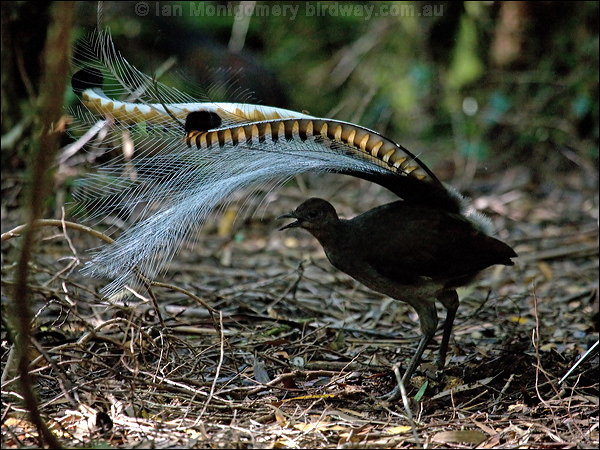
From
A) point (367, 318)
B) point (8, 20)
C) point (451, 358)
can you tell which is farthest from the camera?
point (8, 20)

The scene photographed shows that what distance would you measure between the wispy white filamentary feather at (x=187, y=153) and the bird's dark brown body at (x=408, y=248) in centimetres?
22

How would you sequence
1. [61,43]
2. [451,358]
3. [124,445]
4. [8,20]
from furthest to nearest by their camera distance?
[8,20], [451,358], [124,445], [61,43]

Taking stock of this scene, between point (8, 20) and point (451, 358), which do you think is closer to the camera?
point (451, 358)

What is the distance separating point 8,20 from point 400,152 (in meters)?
3.60

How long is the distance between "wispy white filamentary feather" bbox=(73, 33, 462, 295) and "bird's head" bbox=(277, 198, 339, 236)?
20 cm

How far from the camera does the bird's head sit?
3926mm

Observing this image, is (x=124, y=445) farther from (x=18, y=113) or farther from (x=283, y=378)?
(x=18, y=113)

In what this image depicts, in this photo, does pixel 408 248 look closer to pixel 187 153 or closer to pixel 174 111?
pixel 187 153

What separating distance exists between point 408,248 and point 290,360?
2.87ft

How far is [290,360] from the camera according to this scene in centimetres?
418

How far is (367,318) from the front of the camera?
5.12m

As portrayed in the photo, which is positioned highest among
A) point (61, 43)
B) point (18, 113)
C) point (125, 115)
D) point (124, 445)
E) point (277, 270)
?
point (61, 43)

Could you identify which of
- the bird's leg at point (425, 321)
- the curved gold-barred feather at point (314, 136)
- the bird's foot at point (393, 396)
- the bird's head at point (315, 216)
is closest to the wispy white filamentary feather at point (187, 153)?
the curved gold-barred feather at point (314, 136)

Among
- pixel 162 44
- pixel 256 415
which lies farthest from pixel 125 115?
pixel 162 44
